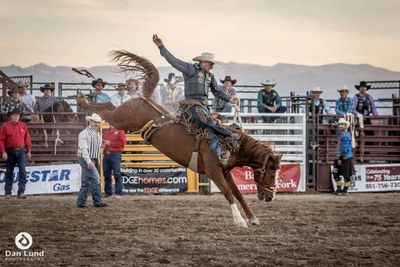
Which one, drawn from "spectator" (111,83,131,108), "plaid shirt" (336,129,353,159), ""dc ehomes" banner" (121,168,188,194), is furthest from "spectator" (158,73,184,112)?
"plaid shirt" (336,129,353,159)

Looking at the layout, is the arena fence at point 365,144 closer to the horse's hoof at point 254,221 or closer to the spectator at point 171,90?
the spectator at point 171,90

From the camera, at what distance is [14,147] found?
39.1 ft

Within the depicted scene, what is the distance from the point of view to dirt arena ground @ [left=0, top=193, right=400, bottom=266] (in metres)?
6.26

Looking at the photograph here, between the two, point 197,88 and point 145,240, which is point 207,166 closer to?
point 197,88

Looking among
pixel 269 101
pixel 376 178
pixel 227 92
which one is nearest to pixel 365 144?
pixel 376 178

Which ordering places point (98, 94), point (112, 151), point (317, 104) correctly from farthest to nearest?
1. point (317, 104)
2. point (98, 94)
3. point (112, 151)

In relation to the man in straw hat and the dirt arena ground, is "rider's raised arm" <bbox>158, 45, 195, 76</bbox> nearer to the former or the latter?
the man in straw hat

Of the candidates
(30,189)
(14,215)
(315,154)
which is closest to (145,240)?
(14,215)

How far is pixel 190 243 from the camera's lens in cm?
711

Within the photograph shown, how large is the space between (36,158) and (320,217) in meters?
5.99

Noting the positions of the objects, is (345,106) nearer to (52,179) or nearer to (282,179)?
(282,179)

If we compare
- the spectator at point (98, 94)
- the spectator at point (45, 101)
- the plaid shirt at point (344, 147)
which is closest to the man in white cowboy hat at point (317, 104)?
the plaid shirt at point (344, 147)

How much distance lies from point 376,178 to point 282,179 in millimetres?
1994

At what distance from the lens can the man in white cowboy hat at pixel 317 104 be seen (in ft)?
44.9
